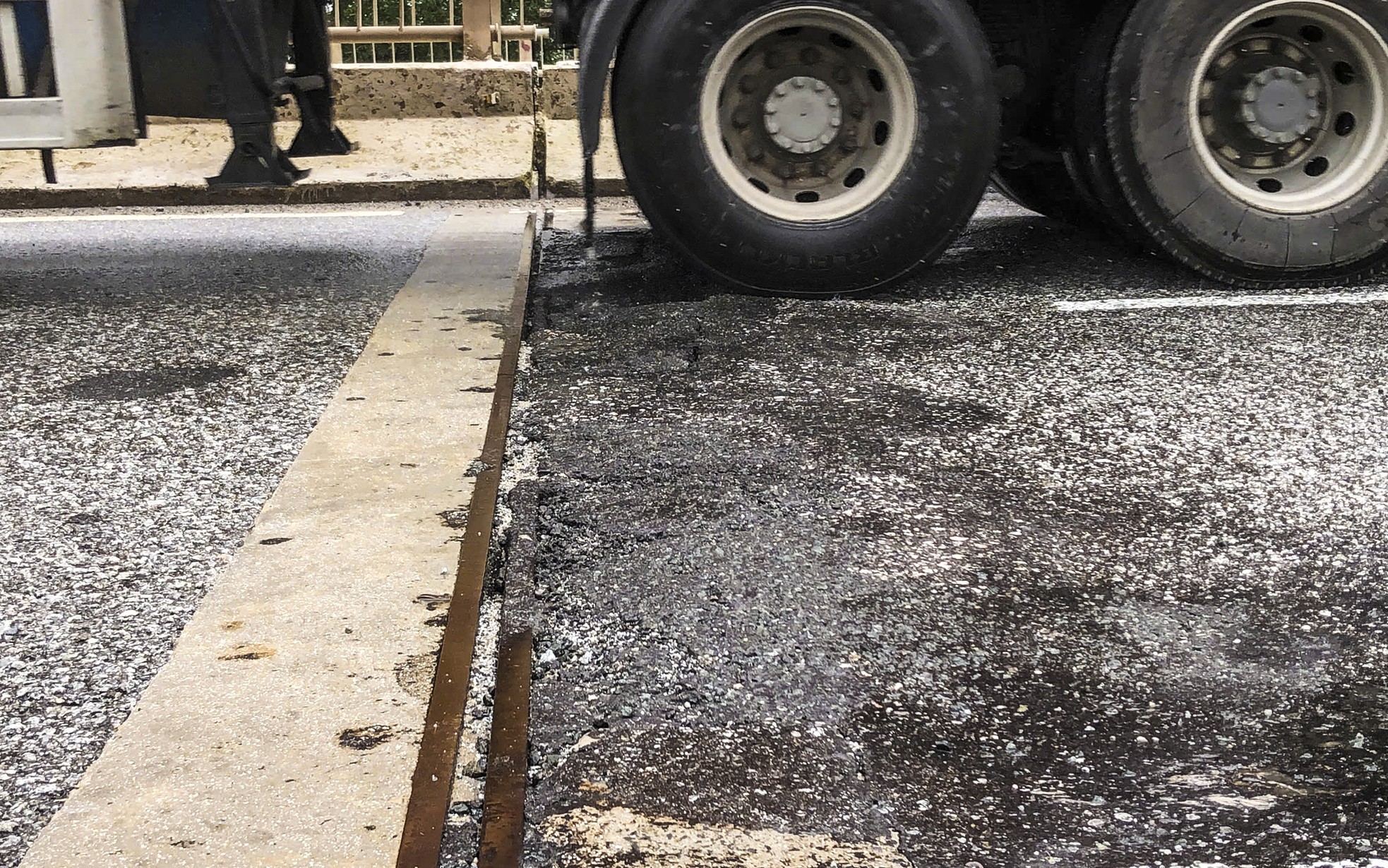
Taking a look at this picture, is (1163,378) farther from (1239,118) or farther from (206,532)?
(206,532)

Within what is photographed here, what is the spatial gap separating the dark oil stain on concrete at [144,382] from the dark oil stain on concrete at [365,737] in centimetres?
179

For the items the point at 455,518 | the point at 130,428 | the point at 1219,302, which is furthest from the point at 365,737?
the point at 1219,302

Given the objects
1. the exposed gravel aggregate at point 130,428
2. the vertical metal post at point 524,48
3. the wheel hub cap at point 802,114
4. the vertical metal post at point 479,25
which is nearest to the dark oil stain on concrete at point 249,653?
the exposed gravel aggregate at point 130,428

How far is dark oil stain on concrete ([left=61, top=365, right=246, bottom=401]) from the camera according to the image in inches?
125

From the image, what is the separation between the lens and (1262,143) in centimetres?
395

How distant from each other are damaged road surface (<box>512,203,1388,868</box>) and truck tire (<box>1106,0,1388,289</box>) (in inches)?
16.8

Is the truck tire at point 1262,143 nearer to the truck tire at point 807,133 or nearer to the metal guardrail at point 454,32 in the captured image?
the truck tire at point 807,133

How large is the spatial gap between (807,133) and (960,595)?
216 centimetres

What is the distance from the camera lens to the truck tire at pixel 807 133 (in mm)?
3727

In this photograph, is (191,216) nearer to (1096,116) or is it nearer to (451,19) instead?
(451,19)

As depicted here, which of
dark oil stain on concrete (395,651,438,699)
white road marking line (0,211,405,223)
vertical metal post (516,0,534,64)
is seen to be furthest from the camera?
vertical metal post (516,0,534,64)

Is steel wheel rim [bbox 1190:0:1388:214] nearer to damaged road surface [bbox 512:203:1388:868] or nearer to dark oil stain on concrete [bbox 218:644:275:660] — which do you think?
damaged road surface [bbox 512:203:1388:868]

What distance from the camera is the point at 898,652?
1.87m

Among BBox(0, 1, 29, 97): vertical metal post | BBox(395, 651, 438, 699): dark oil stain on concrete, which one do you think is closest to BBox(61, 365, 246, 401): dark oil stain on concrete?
BBox(0, 1, 29, 97): vertical metal post
